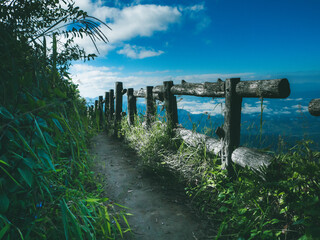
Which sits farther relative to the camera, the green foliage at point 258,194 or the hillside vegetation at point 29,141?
the green foliage at point 258,194

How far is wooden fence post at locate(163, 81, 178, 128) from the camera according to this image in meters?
4.86

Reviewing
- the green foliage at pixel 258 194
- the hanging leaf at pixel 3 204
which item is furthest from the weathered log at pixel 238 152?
the hanging leaf at pixel 3 204

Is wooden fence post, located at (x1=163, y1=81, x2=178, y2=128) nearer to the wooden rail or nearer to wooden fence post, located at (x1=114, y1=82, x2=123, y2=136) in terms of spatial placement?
the wooden rail

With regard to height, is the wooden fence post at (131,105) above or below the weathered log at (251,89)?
below

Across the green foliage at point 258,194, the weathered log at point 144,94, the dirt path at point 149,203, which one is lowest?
the dirt path at point 149,203

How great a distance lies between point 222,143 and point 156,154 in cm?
152

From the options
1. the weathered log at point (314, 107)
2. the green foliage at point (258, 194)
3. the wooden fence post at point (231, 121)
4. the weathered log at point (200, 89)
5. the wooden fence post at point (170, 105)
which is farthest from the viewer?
the wooden fence post at point (170, 105)

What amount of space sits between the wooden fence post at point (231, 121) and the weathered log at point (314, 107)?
1084 mm

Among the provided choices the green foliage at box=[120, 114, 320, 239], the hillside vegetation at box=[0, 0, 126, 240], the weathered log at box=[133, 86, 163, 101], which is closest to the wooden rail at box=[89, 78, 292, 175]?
the green foliage at box=[120, 114, 320, 239]

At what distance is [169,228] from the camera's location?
2.52 m

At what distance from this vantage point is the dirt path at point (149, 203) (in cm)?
245

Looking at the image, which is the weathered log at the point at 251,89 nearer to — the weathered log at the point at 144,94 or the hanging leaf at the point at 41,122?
the weathered log at the point at 144,94

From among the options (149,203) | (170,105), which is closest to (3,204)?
(149,203)

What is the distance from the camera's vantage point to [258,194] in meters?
2.23
